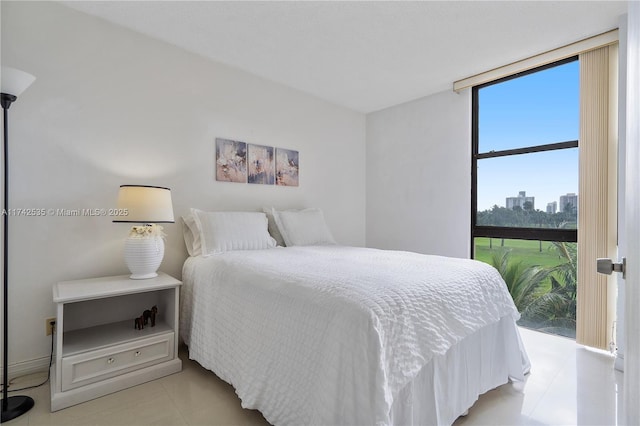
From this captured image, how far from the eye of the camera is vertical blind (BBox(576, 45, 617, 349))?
2463 millimetres

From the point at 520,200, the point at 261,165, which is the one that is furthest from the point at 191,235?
the point at 520,200

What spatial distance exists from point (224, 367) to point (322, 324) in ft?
2.91

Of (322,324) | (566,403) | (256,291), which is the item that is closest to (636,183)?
(322,324)

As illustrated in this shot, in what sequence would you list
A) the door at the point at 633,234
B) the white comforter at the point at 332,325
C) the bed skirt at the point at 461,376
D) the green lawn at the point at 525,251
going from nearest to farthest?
the door at the point at 633,234
the white comforter at the point at 332,325
the bed skirt at the point at 461,376
the green lawn at the point at 525,251

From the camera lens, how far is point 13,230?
202cm

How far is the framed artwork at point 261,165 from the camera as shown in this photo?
321cm

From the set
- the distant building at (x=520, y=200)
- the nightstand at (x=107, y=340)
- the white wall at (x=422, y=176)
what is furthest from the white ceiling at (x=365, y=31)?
the nightstand at (x=107, y=340)

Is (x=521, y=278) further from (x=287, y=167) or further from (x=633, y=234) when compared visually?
(x=633, y=234)

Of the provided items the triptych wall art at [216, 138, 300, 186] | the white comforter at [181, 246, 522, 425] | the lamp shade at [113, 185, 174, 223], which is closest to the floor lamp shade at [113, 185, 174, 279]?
the lamp shade at [113, 185, 174, 223]

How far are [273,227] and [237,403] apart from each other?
1.69m

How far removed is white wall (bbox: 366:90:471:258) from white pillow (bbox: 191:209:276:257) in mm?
1850

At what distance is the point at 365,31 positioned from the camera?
2.47m

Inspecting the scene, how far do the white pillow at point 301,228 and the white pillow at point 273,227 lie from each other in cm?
→ 6

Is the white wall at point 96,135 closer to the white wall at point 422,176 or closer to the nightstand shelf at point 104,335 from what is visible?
the nightstand shelf at point 104,335
